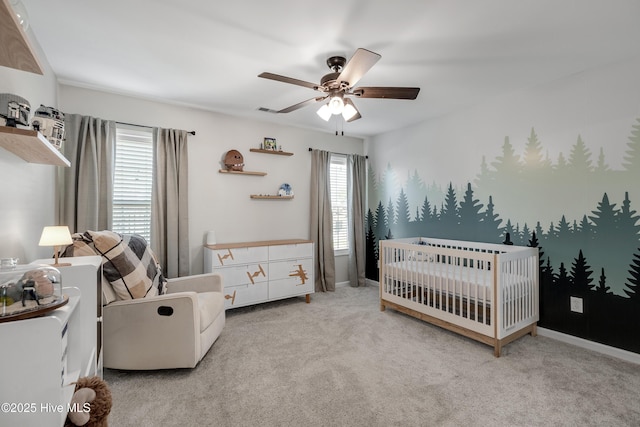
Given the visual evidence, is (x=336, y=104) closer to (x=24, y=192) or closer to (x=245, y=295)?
A: (x=24, y=192)

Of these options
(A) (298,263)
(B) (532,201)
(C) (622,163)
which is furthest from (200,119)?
(C) (622,163)

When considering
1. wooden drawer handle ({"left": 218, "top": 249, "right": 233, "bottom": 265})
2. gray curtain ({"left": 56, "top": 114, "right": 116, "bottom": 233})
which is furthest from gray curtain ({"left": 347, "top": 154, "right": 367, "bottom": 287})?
gray curtain ({"left": 56, "top": 114, "right": 116, "bottom": 233})

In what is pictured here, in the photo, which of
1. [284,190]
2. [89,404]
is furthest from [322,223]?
[89,404]

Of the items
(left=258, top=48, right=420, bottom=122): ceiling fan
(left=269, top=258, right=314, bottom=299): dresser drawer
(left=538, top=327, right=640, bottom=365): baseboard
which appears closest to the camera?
(left=258, top=48, right=420, bottom=122): ceiling fan

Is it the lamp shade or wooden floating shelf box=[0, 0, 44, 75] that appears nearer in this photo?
wooden floating shelf box=[0, 0, 44, 75]

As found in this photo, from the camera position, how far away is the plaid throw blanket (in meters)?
2.02

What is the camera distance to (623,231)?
240cm

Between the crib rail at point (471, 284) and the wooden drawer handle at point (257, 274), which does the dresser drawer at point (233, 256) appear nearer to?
the wooden drawer handle at point (257, 274)

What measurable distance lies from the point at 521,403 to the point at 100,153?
391 cm

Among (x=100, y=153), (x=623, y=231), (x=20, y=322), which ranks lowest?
(x=20, y=322)

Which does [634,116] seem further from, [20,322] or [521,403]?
[20,322]

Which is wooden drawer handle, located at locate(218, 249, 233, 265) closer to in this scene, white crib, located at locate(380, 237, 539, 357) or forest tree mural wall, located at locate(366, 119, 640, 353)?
white crib, located at locate(380, 237, 539, 357)

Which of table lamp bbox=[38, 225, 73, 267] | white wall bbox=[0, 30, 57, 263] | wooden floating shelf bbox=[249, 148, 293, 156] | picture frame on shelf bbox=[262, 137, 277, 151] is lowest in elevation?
table lamp bbox=[38, 225, 73, 267]

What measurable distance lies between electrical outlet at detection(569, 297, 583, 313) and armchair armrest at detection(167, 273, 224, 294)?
318cm
